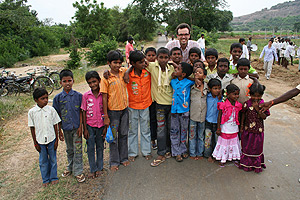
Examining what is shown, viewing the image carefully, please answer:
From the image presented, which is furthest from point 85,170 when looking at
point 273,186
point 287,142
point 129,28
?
point 129,28

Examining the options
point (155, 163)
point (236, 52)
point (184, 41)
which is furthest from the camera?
point (184, 41)

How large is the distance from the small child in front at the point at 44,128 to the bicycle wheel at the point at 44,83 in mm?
6696

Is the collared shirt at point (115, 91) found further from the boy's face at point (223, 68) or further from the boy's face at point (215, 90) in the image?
the boy's face at point (223, 68)

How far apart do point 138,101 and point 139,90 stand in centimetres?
18

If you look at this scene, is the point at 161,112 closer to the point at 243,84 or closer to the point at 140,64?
the point at 140,64

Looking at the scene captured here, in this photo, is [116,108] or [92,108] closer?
[92,108]

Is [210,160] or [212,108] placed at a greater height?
[212,108]

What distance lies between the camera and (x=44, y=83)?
911cm

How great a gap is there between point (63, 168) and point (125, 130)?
1.18 metres

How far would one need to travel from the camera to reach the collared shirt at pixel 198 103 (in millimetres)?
3207

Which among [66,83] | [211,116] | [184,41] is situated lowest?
[211,116]

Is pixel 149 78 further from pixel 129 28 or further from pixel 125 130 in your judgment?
pixel 129 28

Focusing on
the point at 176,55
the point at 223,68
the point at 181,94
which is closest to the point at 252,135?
the point at 223,68

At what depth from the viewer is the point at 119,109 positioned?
3098mm
